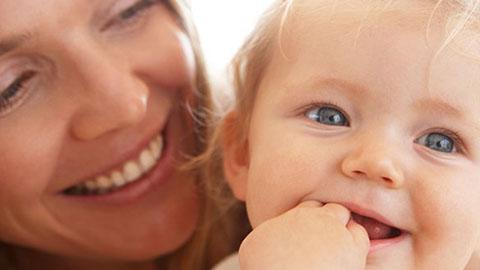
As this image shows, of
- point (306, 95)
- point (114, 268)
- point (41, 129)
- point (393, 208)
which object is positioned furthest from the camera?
point (114, 268)

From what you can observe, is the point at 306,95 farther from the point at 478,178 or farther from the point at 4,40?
the point at 4,40

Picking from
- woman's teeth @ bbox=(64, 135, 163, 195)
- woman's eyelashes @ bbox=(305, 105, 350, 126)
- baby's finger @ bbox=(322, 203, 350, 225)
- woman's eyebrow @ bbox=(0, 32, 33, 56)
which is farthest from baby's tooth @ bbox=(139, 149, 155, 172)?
baby's finger @ bbox=(322, 203, 350, 225)

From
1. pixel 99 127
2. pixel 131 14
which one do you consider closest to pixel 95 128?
pixel 99 127

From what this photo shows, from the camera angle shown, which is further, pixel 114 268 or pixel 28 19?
pixel 114 268

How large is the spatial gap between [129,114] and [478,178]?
0.67 m

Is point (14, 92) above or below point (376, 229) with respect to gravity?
above

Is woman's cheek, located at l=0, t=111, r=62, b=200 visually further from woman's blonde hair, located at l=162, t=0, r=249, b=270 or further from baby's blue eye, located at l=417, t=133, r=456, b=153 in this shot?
baby's blue eye, located at l=417, t=133, r=456, b=153

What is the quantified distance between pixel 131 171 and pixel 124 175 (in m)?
0.02

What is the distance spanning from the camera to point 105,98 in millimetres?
1574

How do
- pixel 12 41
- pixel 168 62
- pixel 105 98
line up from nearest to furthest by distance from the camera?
pixel 12 41 < pixel 105 98 < pixel 168 62

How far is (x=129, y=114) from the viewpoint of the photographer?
1595mm

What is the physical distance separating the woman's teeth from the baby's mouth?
609 millimetres

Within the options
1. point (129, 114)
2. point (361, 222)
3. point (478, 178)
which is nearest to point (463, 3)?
point (478, 178)

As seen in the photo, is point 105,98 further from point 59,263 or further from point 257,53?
point 59,263
